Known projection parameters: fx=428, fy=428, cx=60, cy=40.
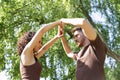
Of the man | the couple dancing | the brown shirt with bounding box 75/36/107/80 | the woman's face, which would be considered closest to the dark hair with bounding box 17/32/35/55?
the couple dancing

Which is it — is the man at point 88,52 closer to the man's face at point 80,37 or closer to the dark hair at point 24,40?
the man's face at point 80,37

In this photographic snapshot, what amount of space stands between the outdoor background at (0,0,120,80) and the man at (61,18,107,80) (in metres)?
7.85

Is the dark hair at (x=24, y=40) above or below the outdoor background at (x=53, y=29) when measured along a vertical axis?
above

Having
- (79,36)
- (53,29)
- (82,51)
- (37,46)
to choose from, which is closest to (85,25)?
(79,36)

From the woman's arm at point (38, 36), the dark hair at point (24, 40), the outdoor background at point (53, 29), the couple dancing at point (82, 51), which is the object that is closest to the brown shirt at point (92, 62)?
the couple dancing at point (82, 51)

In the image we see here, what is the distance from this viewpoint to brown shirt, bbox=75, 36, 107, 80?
3.85m

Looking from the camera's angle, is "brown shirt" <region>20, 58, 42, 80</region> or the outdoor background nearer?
"brown shirt" <region>20, 58, 42, 80</region>

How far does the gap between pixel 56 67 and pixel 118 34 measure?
308 centimetres

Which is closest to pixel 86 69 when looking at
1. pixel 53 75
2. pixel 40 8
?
pixel 40 8

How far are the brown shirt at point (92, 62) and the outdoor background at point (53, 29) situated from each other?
786 centimetres

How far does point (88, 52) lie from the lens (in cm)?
395

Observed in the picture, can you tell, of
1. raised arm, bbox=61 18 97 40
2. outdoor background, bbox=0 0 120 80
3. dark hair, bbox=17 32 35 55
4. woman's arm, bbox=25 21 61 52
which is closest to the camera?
raised arm, bbox=61 18 97 40

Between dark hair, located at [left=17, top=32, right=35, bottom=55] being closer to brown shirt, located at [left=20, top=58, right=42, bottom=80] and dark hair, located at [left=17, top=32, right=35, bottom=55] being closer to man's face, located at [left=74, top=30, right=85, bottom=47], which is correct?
brown shirt, located at [left=20, top=58, right=42, bottom=80]

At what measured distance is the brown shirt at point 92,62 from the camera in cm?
385
